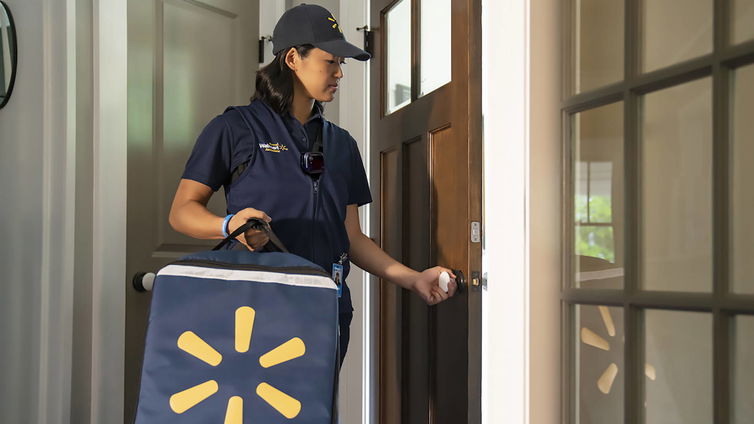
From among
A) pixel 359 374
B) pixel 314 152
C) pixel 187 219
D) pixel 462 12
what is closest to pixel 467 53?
pixel 462 12

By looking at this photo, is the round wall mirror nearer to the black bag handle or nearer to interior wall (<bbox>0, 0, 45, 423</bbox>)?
interior wall (<bbox>0, 0, 45, 423</bbox>)

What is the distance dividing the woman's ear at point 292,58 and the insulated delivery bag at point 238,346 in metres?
0.57

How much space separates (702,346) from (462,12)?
3.25ft

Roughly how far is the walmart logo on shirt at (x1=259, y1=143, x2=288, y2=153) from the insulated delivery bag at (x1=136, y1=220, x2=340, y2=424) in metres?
0.35

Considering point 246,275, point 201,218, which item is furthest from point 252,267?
point 201,218

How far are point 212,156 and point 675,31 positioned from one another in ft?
3.22

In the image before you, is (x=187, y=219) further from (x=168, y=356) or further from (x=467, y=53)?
(x=467, y=53)

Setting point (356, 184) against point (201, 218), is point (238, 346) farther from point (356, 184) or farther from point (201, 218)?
point (356, 184)

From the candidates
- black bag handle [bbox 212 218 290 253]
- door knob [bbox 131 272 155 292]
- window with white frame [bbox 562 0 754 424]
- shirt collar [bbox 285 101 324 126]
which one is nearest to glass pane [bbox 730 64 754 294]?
window with white frame [bbox 562 0 754 424]

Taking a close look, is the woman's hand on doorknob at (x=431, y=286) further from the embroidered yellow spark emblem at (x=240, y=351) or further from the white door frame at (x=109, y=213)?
the white door frame at (x=109, y=213)

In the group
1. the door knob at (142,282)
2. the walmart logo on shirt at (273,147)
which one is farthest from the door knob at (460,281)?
the door knob at (142,282)

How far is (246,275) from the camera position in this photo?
50.7 inches

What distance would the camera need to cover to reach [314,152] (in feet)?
5.31

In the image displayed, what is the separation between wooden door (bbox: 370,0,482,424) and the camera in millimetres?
1592
